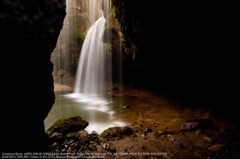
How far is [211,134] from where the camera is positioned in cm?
400

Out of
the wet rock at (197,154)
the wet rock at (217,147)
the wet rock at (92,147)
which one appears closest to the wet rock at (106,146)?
the wet rock at (92,147)

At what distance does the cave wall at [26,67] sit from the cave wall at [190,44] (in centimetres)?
588

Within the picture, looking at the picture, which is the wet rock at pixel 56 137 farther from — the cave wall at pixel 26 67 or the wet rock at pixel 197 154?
the wet rock at pixel 197 154

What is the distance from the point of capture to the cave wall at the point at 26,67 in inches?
80.7

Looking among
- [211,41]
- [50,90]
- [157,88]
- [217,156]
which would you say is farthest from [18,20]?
[157,88]

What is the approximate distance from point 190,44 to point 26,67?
889 cm

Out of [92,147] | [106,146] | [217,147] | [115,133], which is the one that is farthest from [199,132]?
[92,147]

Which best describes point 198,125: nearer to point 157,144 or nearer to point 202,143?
point 202,143

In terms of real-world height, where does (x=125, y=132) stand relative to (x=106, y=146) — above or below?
below

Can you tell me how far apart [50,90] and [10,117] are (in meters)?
1.04

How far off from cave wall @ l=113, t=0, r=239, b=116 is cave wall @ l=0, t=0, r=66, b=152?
231 inches

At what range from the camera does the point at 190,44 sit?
8086 mm

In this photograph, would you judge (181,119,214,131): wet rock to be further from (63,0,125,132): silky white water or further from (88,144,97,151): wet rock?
(63,0,125,132): silky white water

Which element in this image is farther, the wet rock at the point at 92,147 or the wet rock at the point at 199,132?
the wet rock at the point at 199,132
